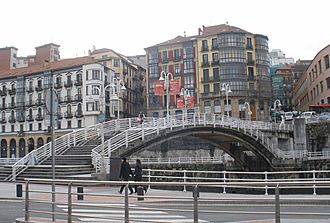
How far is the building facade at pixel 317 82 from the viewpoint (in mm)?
67062

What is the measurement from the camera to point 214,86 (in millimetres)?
79875

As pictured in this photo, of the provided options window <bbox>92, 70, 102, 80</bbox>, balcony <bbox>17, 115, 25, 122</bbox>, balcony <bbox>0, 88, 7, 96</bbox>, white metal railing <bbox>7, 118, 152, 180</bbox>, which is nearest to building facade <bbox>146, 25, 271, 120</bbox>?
window <bbox>92, 70, 102, 80</bbox>

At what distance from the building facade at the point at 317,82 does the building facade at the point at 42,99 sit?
36.3 metres

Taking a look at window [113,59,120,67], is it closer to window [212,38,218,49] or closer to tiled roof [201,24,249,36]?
tiled roof [201,24,249,36]

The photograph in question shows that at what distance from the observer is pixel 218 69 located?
7988 centimetres

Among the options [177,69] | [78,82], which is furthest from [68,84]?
[177,69]

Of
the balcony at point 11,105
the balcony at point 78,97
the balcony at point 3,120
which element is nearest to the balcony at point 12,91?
the balcony at point 11,105

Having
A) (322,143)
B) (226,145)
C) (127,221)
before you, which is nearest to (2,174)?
(127,221)

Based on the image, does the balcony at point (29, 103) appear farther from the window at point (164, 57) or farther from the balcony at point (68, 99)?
the window at point (164, 57)

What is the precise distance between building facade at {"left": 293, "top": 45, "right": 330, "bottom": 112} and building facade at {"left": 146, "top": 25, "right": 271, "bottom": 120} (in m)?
8.08

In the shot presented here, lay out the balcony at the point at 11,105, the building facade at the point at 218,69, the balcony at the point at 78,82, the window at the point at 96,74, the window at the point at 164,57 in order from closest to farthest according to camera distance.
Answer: the window at the point at 96,74 → the balcony at the point at 78,82 → the building facade at the point at 218,69 → the balcony at the point at 11,105 → the window at the point at 164,57

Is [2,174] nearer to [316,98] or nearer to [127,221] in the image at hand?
[127,221]

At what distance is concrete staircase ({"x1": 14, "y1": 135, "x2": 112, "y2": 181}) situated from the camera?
23328 millimetres

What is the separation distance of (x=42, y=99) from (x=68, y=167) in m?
58.0
